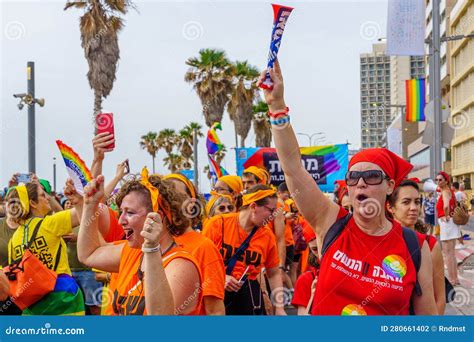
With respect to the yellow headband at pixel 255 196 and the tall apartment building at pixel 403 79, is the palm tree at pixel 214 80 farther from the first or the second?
the tall apartment building at pixel 403 79

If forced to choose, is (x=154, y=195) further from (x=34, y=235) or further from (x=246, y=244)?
(x=246, y=244)

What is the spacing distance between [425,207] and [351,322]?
15758mm

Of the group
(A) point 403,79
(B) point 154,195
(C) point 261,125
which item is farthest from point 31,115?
(A) point 403,79

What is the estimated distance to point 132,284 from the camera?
296 cm

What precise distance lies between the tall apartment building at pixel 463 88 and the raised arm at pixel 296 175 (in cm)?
4807

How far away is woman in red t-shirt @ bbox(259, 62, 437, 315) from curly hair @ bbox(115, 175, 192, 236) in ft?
1.95

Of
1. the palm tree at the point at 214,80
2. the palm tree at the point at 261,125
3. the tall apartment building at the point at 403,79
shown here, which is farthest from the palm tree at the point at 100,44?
the tall apartment building at the point at 403,79

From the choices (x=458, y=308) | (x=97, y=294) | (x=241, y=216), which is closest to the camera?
(x=241, y=216)

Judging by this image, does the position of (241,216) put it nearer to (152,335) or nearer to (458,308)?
(152,335)

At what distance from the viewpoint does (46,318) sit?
136 inches

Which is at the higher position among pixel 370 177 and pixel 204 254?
pixel 370 177

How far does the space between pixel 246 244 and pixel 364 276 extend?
251 centimetres

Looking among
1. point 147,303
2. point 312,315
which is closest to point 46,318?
point 147,303

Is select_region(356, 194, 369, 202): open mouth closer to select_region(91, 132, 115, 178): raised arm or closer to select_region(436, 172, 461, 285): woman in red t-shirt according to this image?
select_region(91, 132, 115, 178): raised arm
